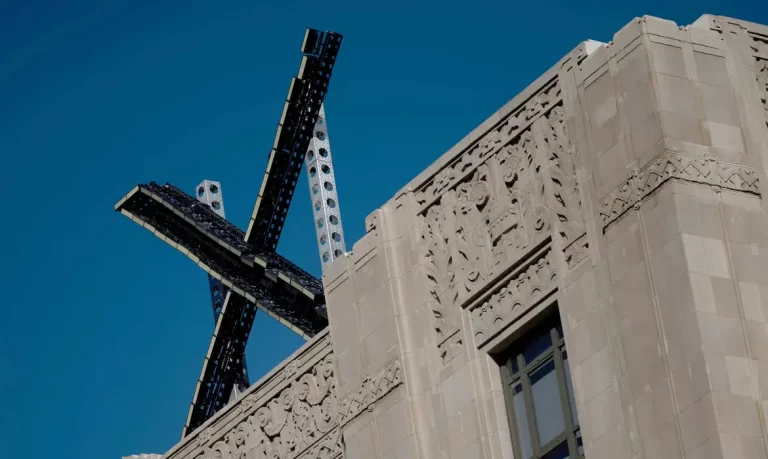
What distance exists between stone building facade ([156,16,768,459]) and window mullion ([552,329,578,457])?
1.2 inches

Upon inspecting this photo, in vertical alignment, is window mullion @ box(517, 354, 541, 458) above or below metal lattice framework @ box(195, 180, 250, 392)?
below

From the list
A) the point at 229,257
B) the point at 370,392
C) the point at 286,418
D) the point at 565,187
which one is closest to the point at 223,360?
the point at 229,257

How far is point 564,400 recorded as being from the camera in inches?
1082

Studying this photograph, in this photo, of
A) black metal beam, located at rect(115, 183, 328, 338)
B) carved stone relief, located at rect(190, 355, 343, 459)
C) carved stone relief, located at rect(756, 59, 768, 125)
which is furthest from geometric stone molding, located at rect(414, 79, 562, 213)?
black metal beam, located at rect(115, 183, 328, 338)

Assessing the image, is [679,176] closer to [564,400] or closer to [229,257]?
[564,400]

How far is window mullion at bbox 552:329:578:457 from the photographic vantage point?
89.5 ft

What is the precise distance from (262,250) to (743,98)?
14.6m

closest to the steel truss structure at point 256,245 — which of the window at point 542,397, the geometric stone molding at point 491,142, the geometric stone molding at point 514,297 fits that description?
the geometric stone molding at point 491,142

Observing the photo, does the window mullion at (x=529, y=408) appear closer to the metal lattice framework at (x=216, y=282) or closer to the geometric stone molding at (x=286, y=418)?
the geometric stone molding at (x=286, y=418)

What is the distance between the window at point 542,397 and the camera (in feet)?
90.1

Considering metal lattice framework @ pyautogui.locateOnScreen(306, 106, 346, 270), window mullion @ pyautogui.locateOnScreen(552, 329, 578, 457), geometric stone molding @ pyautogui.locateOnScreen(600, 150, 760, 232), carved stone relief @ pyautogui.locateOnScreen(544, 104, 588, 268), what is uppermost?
metal lattice framework @ pyautogui.locateOnScreen(306, 106, 346, 270)

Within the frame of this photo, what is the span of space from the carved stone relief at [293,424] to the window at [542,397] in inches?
151

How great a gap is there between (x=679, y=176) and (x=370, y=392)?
6.27 meters

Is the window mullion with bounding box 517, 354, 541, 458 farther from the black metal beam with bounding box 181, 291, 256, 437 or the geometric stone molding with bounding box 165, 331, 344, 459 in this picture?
the black metal beam with bounding box 181, 291, 256, 437
